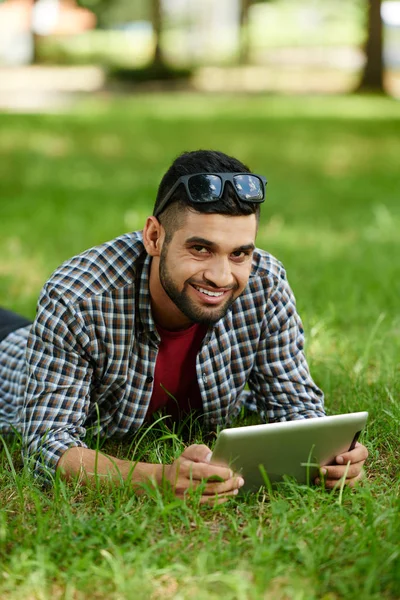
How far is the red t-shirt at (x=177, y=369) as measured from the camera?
363cm

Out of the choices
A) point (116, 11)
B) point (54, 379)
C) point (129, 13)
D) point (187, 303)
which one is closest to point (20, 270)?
point (54, 379)

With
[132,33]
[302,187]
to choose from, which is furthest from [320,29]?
[302,187]

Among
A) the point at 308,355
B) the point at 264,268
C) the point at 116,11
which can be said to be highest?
the point at 264,268

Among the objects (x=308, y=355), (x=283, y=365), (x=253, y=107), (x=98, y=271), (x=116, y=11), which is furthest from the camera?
(x=116, y=11)

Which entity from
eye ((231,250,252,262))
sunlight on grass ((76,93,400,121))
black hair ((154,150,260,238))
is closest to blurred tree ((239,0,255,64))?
sunlight on grass ((76,93,400,121))

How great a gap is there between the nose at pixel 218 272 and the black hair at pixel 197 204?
0.16 m

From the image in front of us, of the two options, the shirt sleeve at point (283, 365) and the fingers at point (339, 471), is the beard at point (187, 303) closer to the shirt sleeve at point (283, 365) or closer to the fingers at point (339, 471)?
the shirt sleeve at point (283, 365)

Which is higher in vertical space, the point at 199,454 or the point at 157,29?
the point at 157,29

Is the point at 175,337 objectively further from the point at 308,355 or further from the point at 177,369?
the point at 308,355

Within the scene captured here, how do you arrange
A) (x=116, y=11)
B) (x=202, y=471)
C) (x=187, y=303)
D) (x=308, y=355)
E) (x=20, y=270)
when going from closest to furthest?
(x=202, y=471) < (x=187, y=303) < (x=308, y=355) < (x=20, y=270) < (x=116, y=11)

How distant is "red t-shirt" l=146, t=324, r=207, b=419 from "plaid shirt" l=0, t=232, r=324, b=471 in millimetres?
74

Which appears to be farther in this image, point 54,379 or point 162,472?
point 54,379

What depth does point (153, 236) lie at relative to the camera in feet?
11.1

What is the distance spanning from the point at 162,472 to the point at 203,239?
76cm
